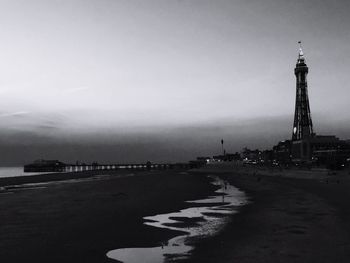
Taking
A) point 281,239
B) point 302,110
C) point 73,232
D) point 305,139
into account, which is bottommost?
point 281,239

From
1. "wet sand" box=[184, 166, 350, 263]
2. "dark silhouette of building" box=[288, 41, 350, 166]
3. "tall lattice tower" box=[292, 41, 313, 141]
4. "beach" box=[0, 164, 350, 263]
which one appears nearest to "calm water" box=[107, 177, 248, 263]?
"beach" box=[0, 164, 350, 263]

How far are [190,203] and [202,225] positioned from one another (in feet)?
29.5

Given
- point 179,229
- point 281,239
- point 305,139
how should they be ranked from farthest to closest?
point 305,139
point 179,229
point 281,239

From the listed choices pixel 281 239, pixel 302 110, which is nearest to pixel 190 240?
pixel 281 239

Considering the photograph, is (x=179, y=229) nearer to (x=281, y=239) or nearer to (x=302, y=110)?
(x=281, y=239)

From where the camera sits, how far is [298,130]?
620 ft

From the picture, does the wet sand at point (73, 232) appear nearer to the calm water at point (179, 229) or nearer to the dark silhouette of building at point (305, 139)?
the calm water at point (179, 229)

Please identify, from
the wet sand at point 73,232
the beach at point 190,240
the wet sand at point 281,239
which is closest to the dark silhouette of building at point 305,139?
the wet sand at point 281,239

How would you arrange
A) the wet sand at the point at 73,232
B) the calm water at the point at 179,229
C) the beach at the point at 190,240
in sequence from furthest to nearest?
the wet sand at the point at 73,232 → the calm water at the point at 179,229 → the beach at the point at 190,240

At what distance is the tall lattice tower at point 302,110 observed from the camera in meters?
184

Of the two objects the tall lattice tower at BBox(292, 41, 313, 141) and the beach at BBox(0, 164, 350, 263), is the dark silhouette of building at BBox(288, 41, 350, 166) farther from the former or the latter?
the beach at BBox(0, 164, 350, 263)

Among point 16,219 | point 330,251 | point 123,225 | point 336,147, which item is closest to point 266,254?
point 330,251

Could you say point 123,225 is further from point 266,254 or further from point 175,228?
point 266,254

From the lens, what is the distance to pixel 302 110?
186 metres
